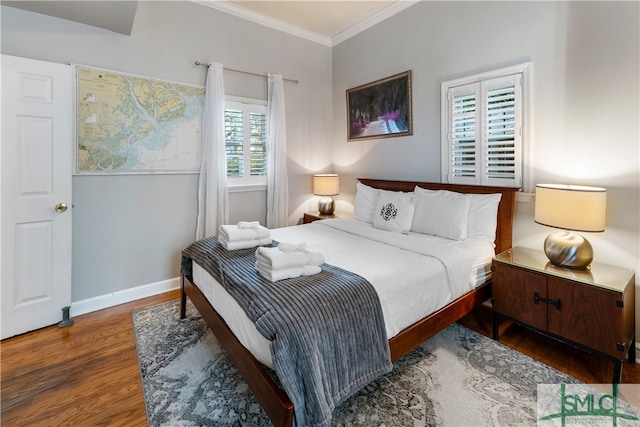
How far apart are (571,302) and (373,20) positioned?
3420 millimetres

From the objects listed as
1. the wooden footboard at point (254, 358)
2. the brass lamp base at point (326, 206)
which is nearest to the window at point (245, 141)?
the brass lamp base at point (326, 206)

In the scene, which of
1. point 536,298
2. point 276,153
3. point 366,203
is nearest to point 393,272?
point 536,298

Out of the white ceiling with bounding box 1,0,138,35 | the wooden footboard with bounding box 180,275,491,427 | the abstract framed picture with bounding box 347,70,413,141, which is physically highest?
the white ceiling with bounding box 1,0,138,35

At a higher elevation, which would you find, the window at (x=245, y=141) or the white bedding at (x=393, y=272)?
the window at (x=245, y=141)

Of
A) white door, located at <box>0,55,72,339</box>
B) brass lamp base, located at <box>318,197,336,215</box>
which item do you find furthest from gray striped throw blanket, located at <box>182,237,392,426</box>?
brass lamp base, located at <box>318,197,336,215</box>

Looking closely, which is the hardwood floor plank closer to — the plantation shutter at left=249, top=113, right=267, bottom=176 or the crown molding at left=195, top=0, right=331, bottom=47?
the plantation shutter at left=249, top=113, right=267, bottom=176

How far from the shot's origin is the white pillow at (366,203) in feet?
11.0

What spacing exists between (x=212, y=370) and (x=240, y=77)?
9.84 feet

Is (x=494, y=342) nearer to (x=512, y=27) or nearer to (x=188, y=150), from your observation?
(x=512, y=27)

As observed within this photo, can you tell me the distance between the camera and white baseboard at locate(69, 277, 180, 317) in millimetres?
2777

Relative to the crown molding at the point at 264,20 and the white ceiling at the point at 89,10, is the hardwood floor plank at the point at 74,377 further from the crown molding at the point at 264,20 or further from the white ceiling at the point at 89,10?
the crown molding at the point at 264,20

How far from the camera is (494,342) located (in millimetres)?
2305

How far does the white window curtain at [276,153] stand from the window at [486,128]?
1.82 meters

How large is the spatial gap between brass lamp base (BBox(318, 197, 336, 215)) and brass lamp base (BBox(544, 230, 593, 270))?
2451 mm
